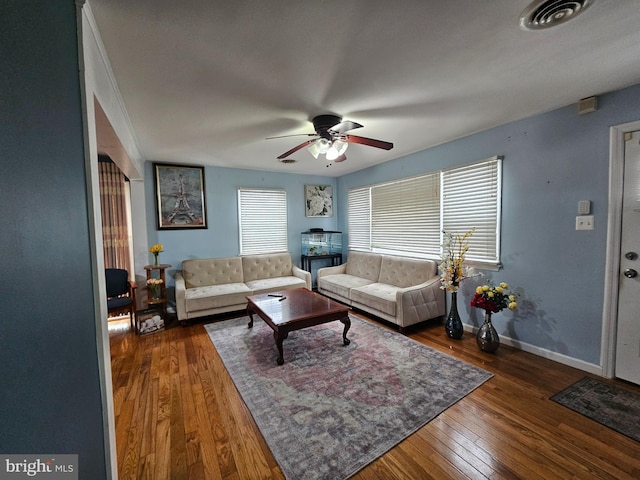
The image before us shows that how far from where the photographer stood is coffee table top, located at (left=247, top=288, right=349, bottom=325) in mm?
2646

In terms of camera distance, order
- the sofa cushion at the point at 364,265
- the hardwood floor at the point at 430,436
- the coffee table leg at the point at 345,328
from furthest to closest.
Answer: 1. the sofa cushion at the point at 364,265
2. the coffee table leg at the point at 345,328
3. the hardwood floor at the point at 430,436

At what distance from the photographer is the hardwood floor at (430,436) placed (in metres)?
1.42

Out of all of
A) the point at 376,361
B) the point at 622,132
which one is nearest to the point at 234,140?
the point at 376,361

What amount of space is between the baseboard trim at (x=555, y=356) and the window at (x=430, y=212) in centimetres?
84

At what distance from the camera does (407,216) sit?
3975 mm

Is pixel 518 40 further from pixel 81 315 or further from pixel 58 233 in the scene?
pixel 81 315

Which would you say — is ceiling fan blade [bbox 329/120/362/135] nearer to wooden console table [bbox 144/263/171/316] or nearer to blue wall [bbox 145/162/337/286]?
blue wall [bbox 145/162/337/286]

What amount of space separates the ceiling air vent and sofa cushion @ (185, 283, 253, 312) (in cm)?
379

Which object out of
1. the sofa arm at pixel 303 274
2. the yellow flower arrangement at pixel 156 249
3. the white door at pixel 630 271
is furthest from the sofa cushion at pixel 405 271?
the yellow flower arrangement at pixel 156 249

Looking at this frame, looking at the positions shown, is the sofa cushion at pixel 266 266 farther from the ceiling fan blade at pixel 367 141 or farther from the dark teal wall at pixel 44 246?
the dark teal wall at pixel 44 246

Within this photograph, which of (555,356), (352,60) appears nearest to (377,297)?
(555,356)

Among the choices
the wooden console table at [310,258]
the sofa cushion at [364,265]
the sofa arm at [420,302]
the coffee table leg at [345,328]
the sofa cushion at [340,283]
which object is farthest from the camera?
the wooden console table at [310,258]

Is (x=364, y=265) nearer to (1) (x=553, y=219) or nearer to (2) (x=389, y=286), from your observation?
(2) (x=389, y=286)

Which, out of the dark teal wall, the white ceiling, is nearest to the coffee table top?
the dark teal wall
